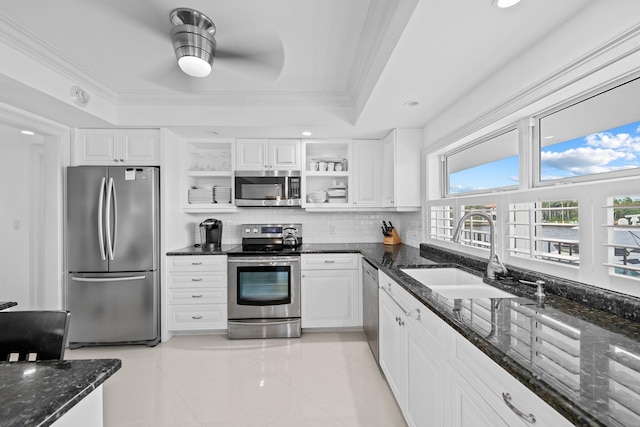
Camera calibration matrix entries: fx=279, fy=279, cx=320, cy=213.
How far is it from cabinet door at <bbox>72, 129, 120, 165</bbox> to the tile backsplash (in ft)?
3.58

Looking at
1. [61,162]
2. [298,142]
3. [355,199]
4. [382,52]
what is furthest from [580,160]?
[61,162]

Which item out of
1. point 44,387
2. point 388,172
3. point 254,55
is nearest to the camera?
point 44,387

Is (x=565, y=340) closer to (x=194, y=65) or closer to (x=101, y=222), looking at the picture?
(x=194, y=65)

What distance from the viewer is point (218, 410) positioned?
1.90 metres

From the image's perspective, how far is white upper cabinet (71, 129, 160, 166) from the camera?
2.96 meters

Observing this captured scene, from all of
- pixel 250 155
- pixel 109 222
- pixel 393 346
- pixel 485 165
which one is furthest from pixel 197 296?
pixel 485 165

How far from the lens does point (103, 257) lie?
2781 mm

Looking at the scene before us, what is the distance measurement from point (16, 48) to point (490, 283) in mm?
3478

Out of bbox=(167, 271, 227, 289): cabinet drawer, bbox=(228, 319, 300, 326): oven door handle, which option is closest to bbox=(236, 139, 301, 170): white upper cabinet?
bbox=(167, 271, 227, 289): cabinet drawer

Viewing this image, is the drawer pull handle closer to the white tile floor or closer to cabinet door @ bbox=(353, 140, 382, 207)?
the white tile floor

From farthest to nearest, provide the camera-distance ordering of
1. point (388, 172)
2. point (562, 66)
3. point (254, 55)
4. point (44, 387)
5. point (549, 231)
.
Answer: point (388, 172), point (254, 55), point (549, 231), point (562, 66), point (44, 387)

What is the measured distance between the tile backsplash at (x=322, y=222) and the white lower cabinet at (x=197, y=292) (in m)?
0.68

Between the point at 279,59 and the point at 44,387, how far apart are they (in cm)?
228

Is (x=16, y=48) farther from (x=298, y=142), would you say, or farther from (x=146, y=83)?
(x=298, y=142)
